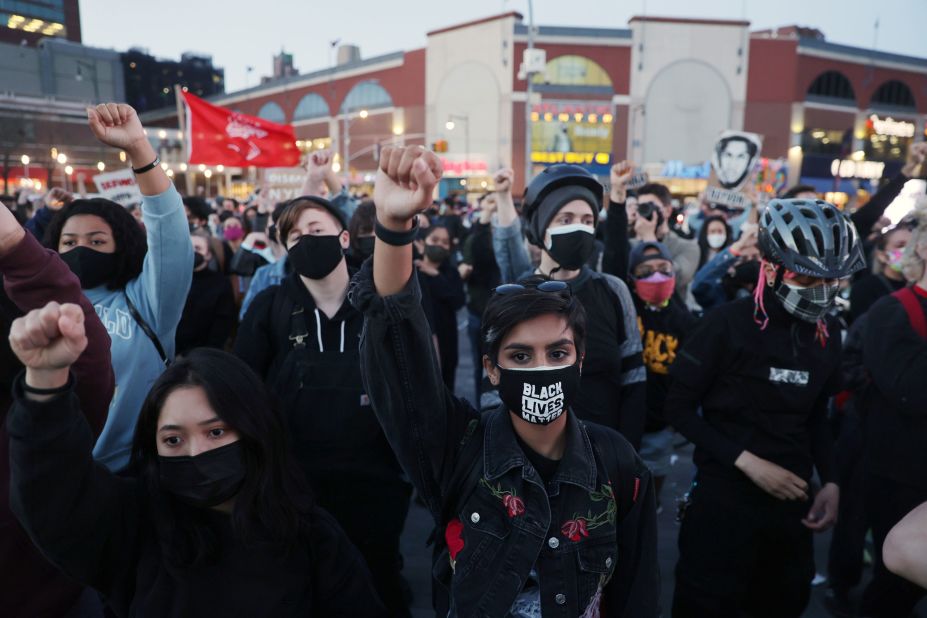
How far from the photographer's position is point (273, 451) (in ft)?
6.23

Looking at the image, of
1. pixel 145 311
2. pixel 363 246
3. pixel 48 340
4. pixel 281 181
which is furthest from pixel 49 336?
pixel 281 181

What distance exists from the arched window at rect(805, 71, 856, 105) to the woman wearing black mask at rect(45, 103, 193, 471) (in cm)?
5001

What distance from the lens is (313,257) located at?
2.90 metres

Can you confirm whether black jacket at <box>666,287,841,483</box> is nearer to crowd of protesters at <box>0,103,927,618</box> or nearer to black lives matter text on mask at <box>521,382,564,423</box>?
crowd of protesters at <box>0,103,927,618</box>

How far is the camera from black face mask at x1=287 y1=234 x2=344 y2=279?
290 cm

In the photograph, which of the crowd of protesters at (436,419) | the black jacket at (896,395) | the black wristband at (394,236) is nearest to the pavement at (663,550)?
the crowd of protesters at (436,419)

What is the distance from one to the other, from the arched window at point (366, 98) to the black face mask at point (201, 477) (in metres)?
48.2

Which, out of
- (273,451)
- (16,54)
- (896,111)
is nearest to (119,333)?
(273,451)

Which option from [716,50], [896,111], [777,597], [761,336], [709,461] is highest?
[716,50]

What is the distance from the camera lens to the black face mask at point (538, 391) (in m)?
1.68

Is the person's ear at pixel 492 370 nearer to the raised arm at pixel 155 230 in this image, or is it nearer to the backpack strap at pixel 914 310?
the raised arm at pixel 155 230

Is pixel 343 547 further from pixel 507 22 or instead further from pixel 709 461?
pixel 507 22

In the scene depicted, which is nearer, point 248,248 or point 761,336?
point 761,336

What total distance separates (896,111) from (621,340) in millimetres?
56479
